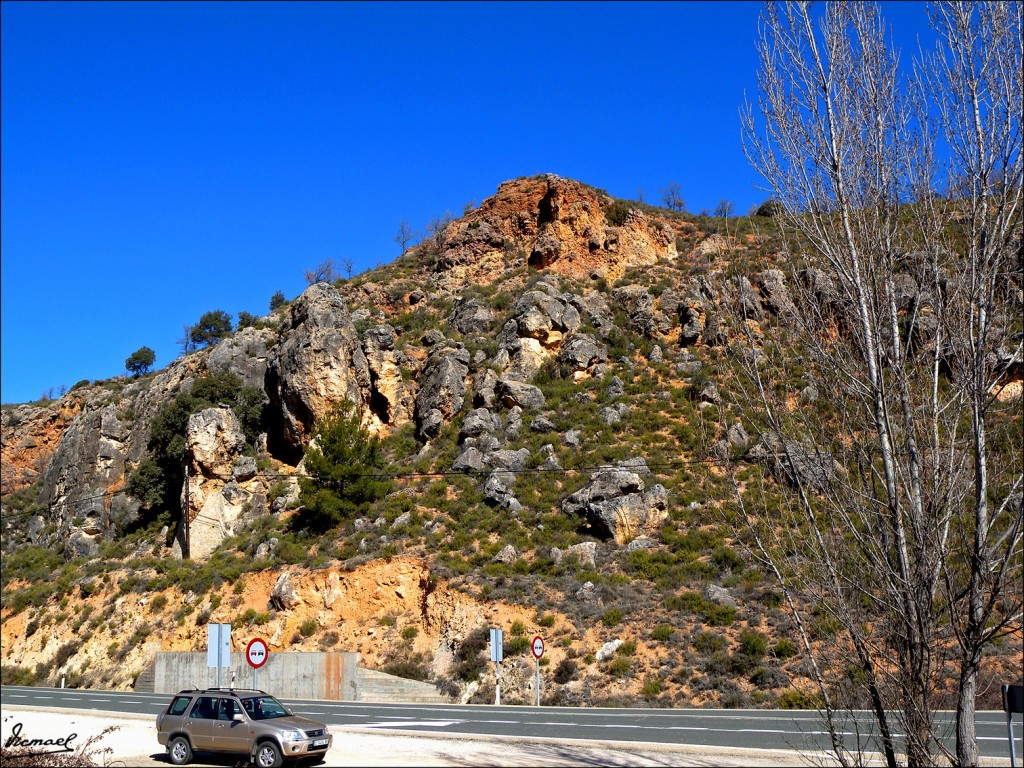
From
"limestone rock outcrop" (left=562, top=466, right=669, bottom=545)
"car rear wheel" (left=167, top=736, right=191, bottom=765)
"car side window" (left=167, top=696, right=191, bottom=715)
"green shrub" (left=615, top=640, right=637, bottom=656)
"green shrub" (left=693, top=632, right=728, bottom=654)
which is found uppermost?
"limestone rock outcrop" (left=562, top=466, right=669, bottom=545)

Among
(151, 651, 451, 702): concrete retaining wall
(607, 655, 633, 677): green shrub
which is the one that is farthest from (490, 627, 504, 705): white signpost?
(607, 655, 633, 677): green shrub

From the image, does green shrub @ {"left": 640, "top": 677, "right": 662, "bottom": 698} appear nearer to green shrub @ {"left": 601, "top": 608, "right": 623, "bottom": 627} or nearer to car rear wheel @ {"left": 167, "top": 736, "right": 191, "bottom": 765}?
green shrub @ {"left": 601, "top": 608, "right": 623, "bottom": 627}

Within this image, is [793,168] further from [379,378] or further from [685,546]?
[379,378]

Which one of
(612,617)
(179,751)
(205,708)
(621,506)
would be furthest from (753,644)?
(179,751)

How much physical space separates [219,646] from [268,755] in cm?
Result: 488

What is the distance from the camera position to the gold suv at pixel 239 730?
13.7m

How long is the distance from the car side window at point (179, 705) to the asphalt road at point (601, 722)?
15.1ft

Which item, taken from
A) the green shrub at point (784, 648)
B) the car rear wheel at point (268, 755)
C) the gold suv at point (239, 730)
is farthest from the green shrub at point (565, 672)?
the car rear wheel at point (268, 755)

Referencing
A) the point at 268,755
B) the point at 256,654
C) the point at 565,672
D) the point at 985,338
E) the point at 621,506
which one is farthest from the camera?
the point at 621,506

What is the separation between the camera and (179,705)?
50.6 ft

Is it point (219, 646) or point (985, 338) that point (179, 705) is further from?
point (985, 338)

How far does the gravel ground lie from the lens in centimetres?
1356

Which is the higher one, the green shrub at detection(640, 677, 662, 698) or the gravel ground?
the gravel ground

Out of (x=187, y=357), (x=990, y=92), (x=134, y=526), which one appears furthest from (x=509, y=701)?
(x=187, y=357)
